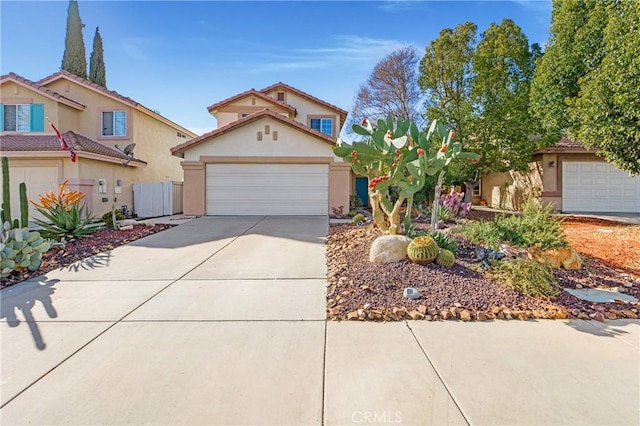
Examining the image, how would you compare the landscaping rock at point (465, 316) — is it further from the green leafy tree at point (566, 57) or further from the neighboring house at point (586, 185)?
the neighboring house at point (586, 185)

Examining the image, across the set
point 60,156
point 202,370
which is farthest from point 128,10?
point 202,370

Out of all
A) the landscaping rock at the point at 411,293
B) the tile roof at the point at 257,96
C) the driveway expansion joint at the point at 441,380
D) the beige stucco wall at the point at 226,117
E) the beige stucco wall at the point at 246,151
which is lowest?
the driveway expansion joint at the point at 441,380

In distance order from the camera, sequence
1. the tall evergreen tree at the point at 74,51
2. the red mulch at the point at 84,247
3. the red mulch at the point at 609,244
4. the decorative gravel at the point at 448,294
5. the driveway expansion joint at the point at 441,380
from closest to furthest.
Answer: the driveway expansion joint at the point at 441,380, the decorative gravel at the point at 448,294, the red mulch at the point at 84,247, the red mulch at the point at 609,244, the tall evergreen tree at the point at 74,51

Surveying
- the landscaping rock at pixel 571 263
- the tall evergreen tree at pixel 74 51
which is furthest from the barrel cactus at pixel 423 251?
the tall evergreen tree at pixel 74 51

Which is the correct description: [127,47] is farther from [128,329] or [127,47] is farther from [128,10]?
[128,329]

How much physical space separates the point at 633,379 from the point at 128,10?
13819 mm

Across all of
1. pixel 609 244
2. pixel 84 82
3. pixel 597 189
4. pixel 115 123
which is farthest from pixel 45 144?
pixel 597 189

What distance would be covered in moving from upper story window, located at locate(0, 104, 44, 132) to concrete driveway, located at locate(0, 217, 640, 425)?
506 inches

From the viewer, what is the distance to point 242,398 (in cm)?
284

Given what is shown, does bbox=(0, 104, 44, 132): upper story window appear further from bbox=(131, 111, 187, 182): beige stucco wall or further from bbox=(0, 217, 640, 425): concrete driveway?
bbox=(0, 217, 640, 425): concrete driveway

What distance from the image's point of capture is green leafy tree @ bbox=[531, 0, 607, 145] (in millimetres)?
11688

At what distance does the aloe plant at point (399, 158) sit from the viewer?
6676 mm

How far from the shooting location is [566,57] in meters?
12.4

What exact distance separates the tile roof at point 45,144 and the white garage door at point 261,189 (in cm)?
442
